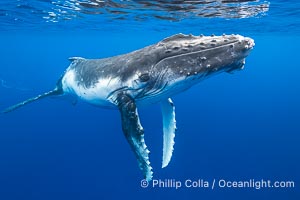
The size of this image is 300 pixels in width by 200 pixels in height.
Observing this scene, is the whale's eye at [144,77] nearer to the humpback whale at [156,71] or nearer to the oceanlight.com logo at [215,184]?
the humpback whale at [156,71]

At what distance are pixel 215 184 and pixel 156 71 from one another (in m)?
13.1

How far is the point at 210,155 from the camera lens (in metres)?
20.9

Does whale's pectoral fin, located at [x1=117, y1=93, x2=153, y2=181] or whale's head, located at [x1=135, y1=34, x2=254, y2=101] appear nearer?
whale's head, located at [x1=135, y1=34, x2=254, y2=101]

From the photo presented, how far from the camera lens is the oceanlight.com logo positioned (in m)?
17.0

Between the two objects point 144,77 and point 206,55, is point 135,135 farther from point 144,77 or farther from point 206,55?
point 206,55

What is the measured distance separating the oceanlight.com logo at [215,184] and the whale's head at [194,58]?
1170 centimetres

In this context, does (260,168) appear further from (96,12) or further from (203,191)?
(96,12)

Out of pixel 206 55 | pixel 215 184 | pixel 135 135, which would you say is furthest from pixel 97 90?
pixel 215 184

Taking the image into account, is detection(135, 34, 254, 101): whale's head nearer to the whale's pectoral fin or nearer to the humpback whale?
the humpback whale

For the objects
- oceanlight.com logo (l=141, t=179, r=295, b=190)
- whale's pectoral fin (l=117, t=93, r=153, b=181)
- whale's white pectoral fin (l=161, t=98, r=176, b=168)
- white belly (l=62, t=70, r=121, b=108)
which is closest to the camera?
whale's pectoral fin (l=117, t=93, r=153, b=181)

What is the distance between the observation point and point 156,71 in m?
6.14

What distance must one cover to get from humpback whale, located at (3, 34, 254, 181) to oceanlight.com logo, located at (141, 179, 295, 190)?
1054 cm

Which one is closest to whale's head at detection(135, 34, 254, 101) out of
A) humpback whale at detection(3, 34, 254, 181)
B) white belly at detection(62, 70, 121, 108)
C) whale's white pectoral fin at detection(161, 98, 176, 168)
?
humpback whale at detection(3, 34, 254, 181)

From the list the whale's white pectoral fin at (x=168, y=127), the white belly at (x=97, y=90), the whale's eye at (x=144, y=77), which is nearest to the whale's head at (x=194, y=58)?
the whale's eye at (x=144, y=77)
